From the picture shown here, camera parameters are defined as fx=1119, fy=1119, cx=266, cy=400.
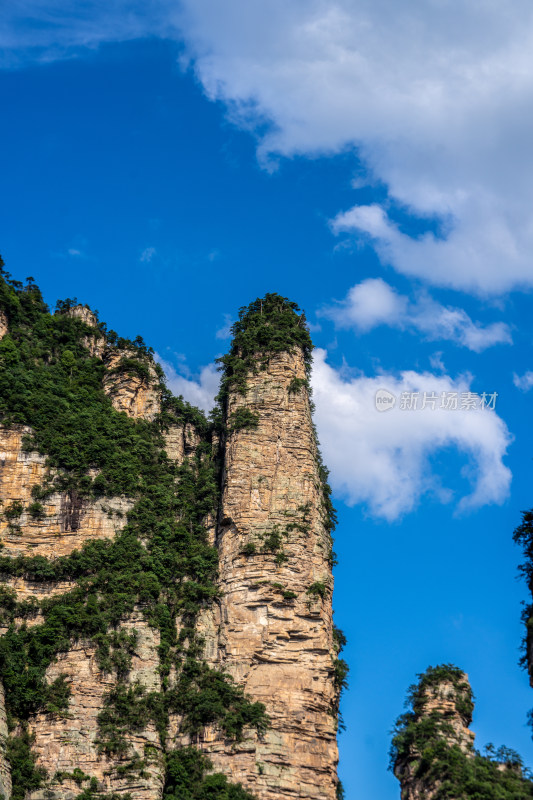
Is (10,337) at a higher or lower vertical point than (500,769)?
higher

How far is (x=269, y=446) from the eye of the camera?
64.2 m

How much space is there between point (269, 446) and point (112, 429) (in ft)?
30.6

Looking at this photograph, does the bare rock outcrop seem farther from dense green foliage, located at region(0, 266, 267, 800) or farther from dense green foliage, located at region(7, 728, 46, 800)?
dense green foliage, located at region(7, 728, 46, 800)

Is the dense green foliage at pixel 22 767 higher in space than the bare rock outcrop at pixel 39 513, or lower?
lower

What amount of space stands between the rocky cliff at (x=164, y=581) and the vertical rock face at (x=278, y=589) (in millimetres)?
93

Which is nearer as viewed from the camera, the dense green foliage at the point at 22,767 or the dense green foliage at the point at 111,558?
the dense green foliage at the point at 22,767

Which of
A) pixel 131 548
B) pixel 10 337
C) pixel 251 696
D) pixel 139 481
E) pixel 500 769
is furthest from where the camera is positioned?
pixel 10 337

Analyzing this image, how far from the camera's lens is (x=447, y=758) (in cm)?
5081

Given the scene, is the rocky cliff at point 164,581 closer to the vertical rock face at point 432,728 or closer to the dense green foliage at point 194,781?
the dense green foliage at point 194,781

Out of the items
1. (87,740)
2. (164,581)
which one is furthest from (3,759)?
(164,581)

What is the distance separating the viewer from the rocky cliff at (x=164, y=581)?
2080 inches

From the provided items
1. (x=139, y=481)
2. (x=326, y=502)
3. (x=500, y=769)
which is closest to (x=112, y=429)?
(x=139, y=481)

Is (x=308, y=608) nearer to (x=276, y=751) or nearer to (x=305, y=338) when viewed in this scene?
(x=276, y=751)

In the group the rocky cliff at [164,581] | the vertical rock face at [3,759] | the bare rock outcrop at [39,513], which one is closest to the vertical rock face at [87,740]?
the rocky cliff at [164,581]
